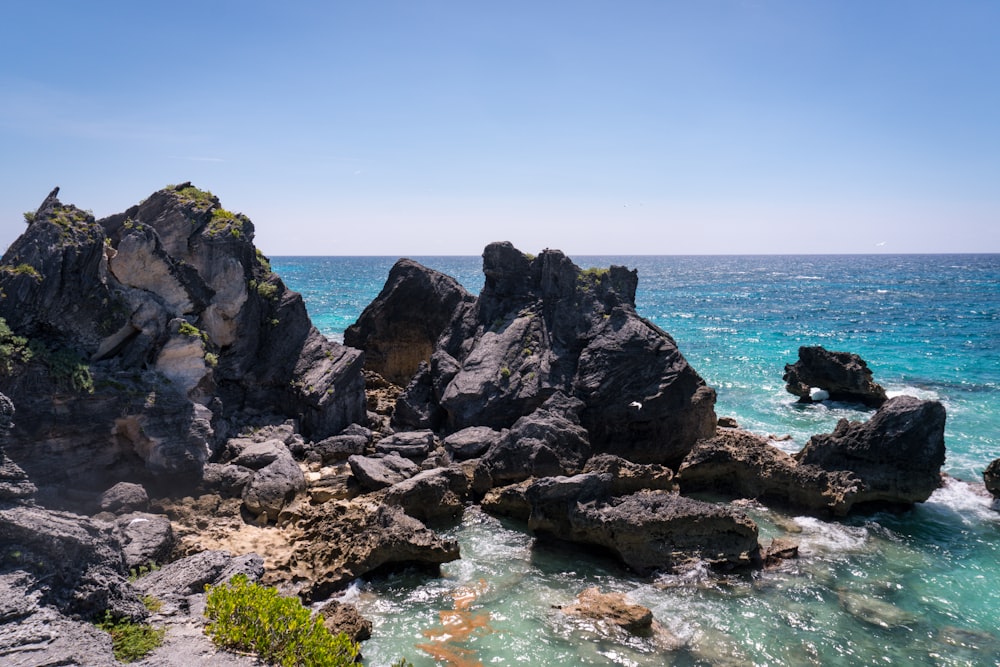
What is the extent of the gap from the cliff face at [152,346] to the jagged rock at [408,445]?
2.91m

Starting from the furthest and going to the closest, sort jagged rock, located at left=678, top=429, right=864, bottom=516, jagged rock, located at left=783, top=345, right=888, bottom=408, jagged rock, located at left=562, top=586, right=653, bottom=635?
jagged rock, located at left=783, top=345, right=888, bottom=408 → jagged rock, located at left=678, top=429, right=864, bottom=516 → jagged rock, located at left=562, top=586, right=653, bottom=635

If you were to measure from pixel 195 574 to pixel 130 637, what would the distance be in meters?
2.66

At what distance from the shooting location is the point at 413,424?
87.6ft

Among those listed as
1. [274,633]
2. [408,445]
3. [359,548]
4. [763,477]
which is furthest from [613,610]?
[408,445]

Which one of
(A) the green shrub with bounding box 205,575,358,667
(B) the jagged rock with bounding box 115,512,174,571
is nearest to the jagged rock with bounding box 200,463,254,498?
(B) the jagged rock with bounding box 115,512,174,571

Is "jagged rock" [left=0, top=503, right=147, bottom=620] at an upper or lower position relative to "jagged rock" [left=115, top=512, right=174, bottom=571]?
upper

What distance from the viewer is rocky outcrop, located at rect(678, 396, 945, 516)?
21.2 metres

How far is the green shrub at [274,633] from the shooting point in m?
10.7

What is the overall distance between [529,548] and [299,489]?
287 inches

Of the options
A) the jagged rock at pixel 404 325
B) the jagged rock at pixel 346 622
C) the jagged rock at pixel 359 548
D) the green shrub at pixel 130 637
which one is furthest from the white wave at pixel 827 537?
the jagged rock at pixel 404 325

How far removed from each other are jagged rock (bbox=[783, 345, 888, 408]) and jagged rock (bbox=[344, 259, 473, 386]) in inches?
841

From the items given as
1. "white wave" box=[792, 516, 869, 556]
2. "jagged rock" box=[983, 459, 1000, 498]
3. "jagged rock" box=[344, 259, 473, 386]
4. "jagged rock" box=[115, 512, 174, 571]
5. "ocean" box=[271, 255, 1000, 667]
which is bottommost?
"ocean" box=[271, 255, 1000, 667]

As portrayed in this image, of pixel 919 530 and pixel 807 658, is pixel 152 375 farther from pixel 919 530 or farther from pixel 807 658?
pixel 919 530

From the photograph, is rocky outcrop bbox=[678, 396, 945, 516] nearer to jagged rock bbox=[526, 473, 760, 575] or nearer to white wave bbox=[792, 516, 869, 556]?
white wave bbox=[792, 516, 869, 556]
